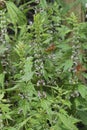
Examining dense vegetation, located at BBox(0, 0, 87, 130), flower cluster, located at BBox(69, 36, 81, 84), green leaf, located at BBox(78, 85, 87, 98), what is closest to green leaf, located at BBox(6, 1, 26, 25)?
dense vegetation, located at BBox(0, 0, 87, 130)

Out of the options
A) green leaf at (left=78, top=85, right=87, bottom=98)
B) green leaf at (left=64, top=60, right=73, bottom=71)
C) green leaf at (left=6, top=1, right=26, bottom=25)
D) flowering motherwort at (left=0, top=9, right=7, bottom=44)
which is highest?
green leaf at (left=6, top=1, right=26, bottom=25)

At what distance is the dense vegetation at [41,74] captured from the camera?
2404mm

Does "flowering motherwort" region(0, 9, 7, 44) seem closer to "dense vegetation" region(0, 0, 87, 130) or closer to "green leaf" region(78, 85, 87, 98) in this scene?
"dense vegetation" region(0, 0, 87, 130)

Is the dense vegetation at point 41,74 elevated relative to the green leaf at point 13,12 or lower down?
lower down

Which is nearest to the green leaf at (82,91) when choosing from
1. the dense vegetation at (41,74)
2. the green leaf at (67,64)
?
the dense vegetation at (41,74)

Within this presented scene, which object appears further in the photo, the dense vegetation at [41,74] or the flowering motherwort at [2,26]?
the flowering motherwort at [2,26]

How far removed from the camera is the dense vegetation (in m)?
2.40

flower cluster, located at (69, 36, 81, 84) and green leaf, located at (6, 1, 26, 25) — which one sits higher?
green leaf, located at (6, 1, 26, 25)

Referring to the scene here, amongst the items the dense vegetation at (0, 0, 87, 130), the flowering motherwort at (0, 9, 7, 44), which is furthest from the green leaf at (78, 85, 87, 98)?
the flowering motherwort at (0, 9, 7, 44)

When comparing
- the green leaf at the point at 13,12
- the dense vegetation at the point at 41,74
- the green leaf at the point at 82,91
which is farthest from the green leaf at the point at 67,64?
the green leaf at the point at 13,12

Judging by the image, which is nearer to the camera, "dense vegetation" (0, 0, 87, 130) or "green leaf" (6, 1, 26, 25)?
"dense vegetation" (0, 0, 87, 130)

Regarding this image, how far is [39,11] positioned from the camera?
2.92 metres

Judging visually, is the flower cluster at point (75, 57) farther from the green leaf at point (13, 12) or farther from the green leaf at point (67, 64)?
the green leaf at point (13, 12)

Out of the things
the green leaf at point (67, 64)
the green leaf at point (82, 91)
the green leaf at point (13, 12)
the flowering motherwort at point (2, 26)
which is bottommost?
the green leaf at point (82, 91)
